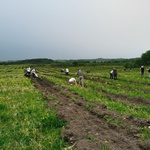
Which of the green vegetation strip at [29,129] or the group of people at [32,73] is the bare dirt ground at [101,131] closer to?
the green vegetation strip at [29,129]

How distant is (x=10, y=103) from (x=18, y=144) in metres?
6.55

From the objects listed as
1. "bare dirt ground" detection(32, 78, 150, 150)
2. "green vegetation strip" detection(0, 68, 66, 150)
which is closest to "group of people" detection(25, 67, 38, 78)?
"green vegetation strip" detection(0, 68, 66, 150)

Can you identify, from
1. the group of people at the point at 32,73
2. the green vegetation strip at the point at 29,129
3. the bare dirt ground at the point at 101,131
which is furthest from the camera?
the group of people at the point at 32,73

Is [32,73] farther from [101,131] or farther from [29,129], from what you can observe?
[101,131]

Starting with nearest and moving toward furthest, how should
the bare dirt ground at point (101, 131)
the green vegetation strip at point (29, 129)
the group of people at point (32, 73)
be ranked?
the bare dirt ground at point (101, 131) → the green vegetation strip at point (29, 129) → the group of people at point (32, 73)

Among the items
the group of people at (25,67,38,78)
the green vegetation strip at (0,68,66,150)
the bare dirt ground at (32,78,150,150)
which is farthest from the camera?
the group of people at (25,67,38,78)

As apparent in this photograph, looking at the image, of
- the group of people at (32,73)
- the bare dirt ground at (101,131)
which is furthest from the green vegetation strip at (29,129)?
the group of people at (32,73)

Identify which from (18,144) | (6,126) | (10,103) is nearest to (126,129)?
(18,144)

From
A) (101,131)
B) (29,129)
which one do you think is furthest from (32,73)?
(101,131)

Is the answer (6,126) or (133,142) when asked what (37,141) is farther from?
(133,142)

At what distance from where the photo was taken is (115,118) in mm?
9258

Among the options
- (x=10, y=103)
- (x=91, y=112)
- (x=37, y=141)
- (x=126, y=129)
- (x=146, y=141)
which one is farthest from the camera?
(x=10, y=103)

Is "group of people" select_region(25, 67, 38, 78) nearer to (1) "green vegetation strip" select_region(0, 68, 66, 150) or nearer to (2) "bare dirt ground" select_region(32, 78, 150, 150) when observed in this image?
(1) "green vegetation strip" select_region(0, 68, 66, 150)

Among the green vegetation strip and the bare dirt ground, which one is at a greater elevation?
the bare dirt ground
